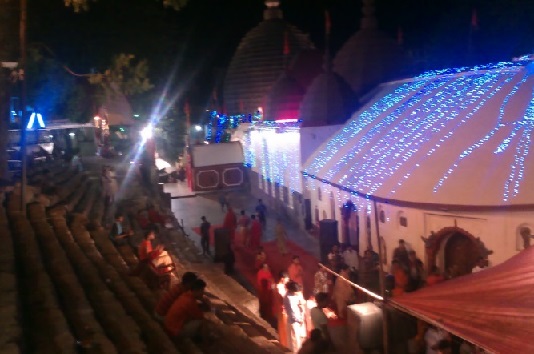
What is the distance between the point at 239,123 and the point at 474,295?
31.9 meters

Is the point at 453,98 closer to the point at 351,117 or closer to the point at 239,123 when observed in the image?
the point at 351,117

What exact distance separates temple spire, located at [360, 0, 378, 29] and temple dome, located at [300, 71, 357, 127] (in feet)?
23.0

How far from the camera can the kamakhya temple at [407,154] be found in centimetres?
1451

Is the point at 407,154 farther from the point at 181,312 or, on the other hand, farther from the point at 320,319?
the point at 181,312

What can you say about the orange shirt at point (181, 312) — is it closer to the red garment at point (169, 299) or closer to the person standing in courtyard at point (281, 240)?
the red garment at point (169, 299)

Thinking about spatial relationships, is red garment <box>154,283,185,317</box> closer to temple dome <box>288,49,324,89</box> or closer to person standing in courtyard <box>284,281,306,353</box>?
person standing in courtyard <box>284,281,306,353</box>

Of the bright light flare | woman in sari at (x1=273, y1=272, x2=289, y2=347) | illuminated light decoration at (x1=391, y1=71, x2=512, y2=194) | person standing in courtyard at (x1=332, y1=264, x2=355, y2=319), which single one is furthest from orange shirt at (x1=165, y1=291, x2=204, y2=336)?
the bright light flare

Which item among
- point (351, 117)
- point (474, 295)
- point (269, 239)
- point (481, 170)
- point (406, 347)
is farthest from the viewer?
point (351, 117)

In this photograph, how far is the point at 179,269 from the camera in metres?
15.2

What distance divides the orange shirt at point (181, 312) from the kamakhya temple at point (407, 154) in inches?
109

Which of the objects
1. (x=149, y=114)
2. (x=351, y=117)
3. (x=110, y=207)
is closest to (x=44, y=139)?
(x=149, y=114)

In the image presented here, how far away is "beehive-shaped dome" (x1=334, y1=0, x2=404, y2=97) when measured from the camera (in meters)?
27.5

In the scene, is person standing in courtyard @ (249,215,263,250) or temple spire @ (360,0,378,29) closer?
person standing in courtyard @ (249,215,263,250)

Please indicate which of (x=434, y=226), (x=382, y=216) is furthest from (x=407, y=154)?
(x=434, y=226)
